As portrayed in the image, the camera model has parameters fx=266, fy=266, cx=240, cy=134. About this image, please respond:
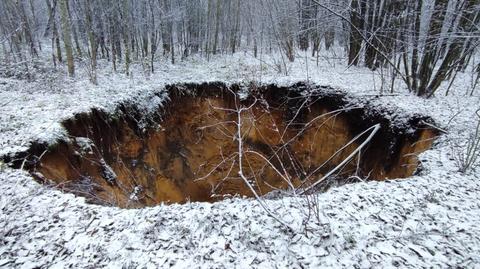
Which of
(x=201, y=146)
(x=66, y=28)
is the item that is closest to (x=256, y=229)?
(x=201, y=146)

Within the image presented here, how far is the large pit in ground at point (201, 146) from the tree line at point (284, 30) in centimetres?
199

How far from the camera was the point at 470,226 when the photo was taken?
3.54 metres

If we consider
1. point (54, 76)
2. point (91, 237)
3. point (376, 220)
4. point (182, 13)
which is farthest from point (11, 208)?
point (182, 13)

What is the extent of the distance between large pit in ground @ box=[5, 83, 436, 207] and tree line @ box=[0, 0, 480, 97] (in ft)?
6.53

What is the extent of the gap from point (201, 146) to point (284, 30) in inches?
335

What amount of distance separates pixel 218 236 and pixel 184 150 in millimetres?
7794

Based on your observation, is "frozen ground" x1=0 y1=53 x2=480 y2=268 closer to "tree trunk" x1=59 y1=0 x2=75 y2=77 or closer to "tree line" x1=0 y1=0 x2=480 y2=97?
"tree line" x1=0 y1=0 x2=480 y2=97

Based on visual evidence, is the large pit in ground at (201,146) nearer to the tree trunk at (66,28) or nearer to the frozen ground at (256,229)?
the frozen ground at (256,229)

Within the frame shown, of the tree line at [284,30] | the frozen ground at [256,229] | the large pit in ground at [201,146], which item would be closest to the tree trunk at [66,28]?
the tree line at [284,30]

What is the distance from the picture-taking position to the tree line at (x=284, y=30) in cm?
728

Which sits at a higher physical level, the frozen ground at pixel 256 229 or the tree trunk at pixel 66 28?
the tree trunk at pixel 66 28

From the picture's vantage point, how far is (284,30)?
1507cm

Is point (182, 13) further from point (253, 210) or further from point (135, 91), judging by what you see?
point (253, 210)

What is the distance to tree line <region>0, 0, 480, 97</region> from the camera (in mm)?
7277
